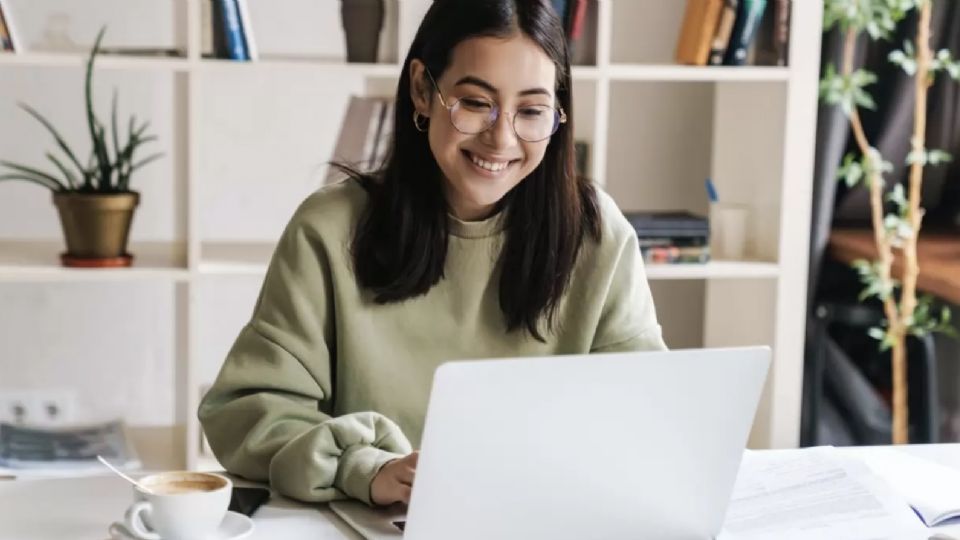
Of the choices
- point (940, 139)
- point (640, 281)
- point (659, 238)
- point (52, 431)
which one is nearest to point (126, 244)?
point (52, 431)

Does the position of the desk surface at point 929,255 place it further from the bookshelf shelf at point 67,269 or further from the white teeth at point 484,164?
the white teeth at point 484,164

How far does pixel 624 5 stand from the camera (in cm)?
309

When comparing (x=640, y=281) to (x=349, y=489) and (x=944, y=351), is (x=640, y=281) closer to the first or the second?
(x=349, y=489)

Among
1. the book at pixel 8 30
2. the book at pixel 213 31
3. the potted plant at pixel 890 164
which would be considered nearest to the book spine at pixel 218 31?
the book at pixel 213 31

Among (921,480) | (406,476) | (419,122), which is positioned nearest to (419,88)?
(419,122)

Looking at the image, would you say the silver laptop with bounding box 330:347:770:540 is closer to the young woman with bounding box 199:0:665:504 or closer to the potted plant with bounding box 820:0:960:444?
the young woman with bounding box 199:0:665:504

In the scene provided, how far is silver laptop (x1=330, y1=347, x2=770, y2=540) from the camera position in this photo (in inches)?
45.8

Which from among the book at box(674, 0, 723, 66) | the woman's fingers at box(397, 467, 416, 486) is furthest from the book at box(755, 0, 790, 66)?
the woman's fingers at box(397, 467, 416, 486)

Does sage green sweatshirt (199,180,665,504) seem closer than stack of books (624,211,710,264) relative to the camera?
Yes

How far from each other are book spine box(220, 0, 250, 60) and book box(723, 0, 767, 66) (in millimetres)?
969

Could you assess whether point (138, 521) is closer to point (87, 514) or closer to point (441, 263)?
point (87, 514)

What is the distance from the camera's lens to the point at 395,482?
1347 mm

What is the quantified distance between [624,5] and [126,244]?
1217 mm

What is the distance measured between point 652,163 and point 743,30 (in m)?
0.47
